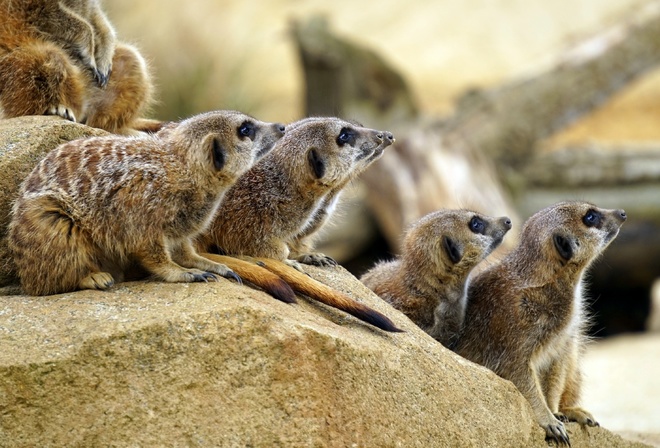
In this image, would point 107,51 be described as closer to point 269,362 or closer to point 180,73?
point 269,362

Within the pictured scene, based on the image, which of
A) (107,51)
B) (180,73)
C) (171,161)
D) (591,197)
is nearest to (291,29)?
(180,73)

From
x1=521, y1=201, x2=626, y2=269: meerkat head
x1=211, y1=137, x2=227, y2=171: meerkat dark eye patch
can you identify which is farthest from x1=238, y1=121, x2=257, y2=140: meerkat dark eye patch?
x1=521, y1=201, x2=626, y2=269: meerkat head

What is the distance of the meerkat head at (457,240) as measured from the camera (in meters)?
5.25

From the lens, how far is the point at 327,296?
4414 mm

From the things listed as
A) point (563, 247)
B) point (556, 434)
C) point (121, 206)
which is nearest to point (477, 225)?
point (563, 247)

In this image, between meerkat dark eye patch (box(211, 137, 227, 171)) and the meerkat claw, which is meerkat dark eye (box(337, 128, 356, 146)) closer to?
meerkat dark eye patch (box(211, 137, 227, 171))

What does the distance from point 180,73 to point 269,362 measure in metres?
12.8

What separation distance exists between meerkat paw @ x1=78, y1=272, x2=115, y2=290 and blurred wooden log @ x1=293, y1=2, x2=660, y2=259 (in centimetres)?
628

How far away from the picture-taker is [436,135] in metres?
11.7

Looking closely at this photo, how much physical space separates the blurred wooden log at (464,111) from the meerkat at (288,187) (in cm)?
502

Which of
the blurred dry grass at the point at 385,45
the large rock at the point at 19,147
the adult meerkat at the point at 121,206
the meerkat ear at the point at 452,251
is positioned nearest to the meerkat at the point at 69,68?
the large rock at the point at 19,147

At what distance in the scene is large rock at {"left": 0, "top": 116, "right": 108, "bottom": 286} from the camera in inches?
173

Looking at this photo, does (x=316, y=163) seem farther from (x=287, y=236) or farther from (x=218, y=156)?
(x=218, y=156)

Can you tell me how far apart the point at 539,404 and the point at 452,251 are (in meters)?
0.90
